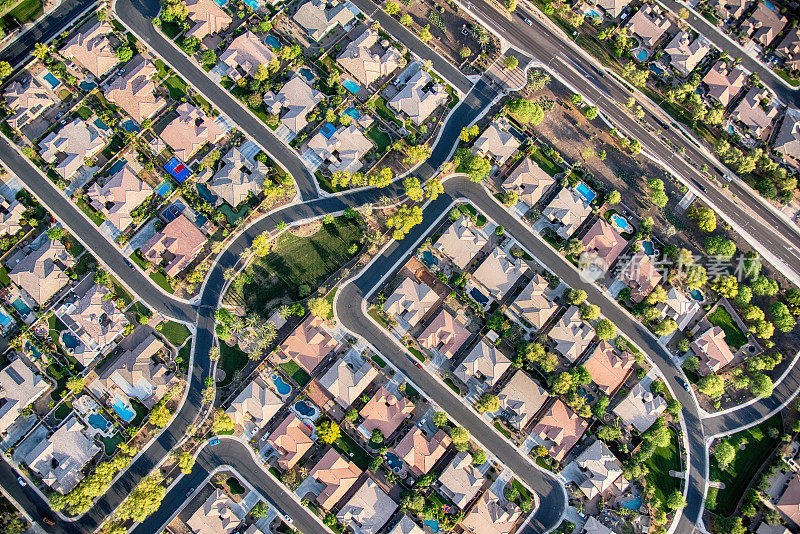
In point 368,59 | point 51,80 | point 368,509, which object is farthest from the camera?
point 368,59

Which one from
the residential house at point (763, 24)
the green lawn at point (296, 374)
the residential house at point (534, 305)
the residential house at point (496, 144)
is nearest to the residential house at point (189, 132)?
the green lawn at point (296, 374)

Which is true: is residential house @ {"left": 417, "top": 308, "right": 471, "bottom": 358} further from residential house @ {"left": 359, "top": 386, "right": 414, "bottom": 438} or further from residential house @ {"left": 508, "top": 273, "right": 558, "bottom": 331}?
residential house @ {"left": 359, "top": 386, "right": 414, "bottom": 438}

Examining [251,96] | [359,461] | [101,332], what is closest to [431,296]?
[359,461]

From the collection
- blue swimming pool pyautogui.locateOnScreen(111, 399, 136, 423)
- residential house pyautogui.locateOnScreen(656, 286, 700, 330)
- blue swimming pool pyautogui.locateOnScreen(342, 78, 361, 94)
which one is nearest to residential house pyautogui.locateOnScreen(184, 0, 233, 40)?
blue swimming pool pyautogui.locateOnScreen(342, 78, 361, 94)

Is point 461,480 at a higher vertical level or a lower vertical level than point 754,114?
lower

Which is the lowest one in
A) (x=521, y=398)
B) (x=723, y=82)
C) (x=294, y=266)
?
(x=294, y=266)

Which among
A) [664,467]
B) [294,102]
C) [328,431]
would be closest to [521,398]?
[664,467]

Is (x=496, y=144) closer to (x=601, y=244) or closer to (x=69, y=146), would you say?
(x=601, y=244)
